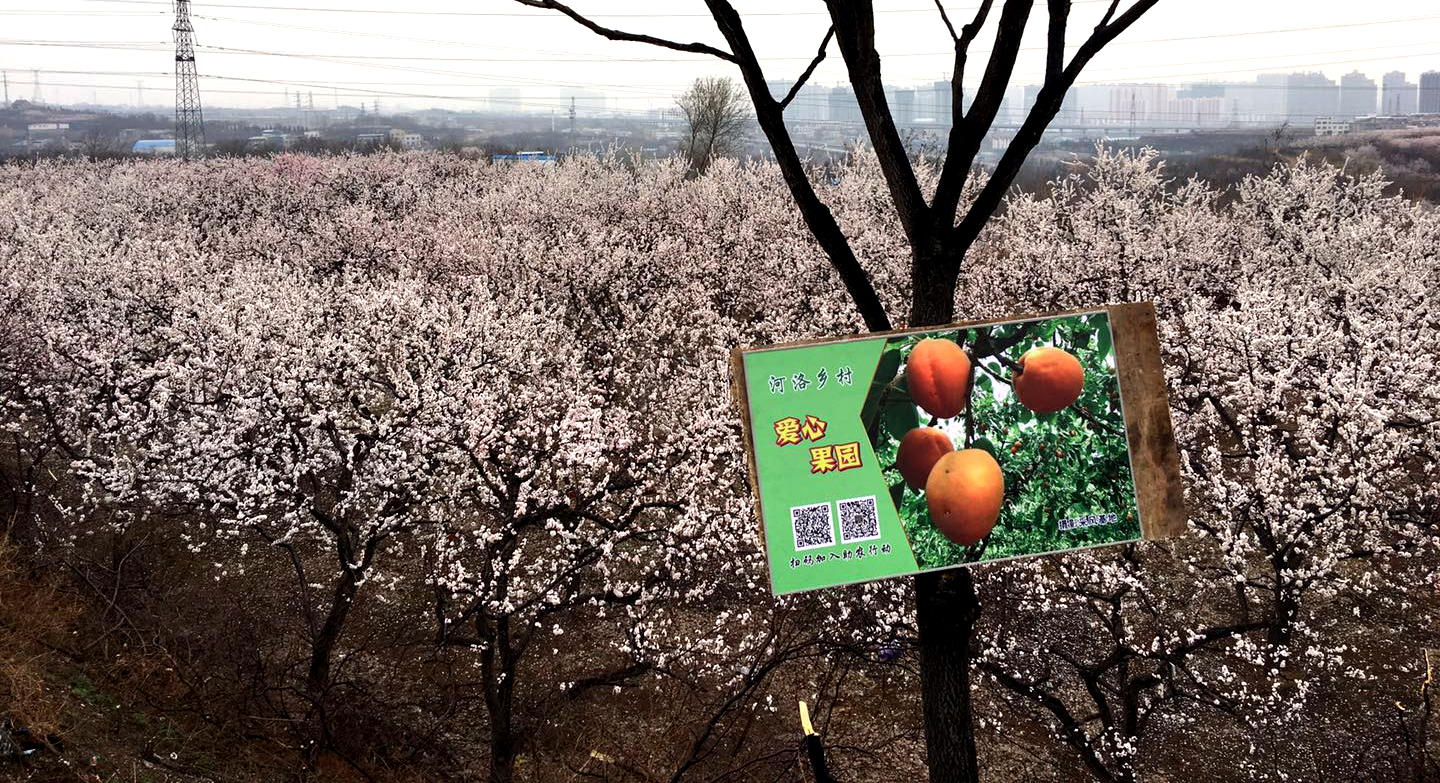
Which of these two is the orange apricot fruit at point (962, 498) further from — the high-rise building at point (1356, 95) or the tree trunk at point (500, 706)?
the high-rise building at point (1356, 95)

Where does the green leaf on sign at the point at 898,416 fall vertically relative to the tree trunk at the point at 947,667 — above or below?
above

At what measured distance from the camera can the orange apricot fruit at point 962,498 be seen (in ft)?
15.4

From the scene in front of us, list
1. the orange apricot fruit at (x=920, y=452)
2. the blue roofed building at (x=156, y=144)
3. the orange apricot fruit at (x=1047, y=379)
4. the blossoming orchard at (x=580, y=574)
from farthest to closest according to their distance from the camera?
the blue roofed building at (x=156, y=144) → the blossoming orchard at (x=580, y=574) → the orange apricot fruit at (x=1047, y=379) → the orange apricot fruit at (x=920, y=452)


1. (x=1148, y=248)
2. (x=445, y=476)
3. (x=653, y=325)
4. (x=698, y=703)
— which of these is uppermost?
(x=1148, y=248)

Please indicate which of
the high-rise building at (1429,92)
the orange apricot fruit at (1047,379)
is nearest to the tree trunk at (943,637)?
the orange apricot fruit at (1047,379)

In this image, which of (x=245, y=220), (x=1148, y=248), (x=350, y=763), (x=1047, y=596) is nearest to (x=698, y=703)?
(x=350, y=763)

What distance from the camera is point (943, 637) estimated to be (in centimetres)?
608

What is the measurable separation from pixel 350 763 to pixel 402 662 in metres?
3.57

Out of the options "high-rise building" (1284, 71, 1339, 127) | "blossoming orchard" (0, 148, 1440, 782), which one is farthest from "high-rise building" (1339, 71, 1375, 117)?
"blossoming orchard" (0, 148, 1440, 782)

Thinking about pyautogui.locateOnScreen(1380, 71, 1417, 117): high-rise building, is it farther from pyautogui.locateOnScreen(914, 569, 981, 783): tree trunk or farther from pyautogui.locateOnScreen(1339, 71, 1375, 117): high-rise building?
pyautogui.locateOnScreen(914, 569, 981, 783): tree trunk

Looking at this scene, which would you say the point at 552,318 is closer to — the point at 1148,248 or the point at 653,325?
the point at 653,325

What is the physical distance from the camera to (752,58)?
5688 mm

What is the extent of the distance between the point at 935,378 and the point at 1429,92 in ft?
538

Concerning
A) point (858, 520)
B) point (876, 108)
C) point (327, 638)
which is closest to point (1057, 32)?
point (876, 108)
